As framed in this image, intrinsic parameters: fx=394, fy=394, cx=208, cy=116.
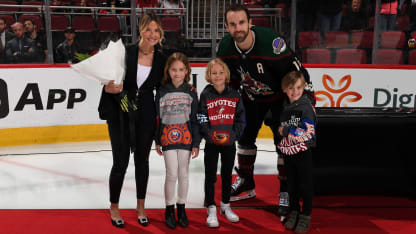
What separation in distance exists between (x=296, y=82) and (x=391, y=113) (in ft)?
3.87

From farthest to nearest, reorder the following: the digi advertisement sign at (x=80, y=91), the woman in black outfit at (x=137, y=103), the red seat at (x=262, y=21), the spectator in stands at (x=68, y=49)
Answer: the red seat at (x=262, y=21), the spectator in stands at (x=68, y=49), the digi advertisement sign at (x=80, y=91), the woman in black outfit at (x=137, y=103)

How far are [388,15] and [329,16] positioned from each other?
0.81 metres

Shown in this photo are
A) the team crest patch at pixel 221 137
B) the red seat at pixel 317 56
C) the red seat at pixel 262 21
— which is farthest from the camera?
the red seat at pixel 262 21

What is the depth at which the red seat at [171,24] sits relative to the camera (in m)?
5.91

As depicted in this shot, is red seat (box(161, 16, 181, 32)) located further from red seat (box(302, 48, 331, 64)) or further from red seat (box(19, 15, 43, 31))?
red seat (box(302, 48, 331, 64))

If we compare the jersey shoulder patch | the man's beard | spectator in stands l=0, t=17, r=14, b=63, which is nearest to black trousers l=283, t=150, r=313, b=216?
the jersey shoulder patch

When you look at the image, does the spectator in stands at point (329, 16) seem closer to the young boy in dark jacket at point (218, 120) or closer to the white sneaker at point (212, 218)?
the young boy in dark jacket at point (218, 120)

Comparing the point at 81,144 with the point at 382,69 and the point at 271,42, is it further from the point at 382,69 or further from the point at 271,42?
the point at 382,69

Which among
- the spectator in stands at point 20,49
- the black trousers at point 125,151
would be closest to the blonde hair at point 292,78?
the black trousers at point 125,151

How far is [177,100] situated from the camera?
2.66 meters

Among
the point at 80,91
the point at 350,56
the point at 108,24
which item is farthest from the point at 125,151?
the point at 350,56

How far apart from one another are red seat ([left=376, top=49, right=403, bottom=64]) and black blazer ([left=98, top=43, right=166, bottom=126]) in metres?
4.00

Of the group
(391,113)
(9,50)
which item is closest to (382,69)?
(391,113)

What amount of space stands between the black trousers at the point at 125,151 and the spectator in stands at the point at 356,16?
4.24 metres
